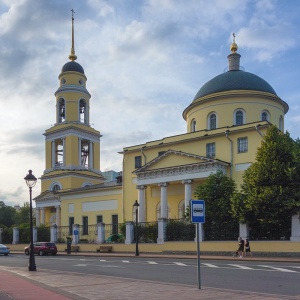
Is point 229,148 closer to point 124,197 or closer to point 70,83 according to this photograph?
point 124,197

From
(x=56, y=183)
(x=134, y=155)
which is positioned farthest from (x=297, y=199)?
(x=56, y=183)

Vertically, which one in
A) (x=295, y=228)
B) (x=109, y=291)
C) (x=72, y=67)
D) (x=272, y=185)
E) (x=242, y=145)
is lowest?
(x=109, y=291)

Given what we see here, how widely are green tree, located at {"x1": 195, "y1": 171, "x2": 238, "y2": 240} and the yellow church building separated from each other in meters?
3.86

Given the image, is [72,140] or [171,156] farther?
[72,140]

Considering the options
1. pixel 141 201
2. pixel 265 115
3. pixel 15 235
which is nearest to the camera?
pixel 141 201

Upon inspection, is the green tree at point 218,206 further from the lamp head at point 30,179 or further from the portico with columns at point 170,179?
the lamp head at point 30,179

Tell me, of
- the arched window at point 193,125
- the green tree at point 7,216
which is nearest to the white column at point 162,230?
the arched window at point 193,125

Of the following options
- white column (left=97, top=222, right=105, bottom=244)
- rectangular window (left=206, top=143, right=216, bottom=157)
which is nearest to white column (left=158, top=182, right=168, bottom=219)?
rectangular window (left=206, top=143, right=216, bottom=157)

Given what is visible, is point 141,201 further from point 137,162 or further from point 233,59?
point 233,59

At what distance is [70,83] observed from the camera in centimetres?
6412

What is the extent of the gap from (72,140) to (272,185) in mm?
36341

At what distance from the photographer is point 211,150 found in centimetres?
4425

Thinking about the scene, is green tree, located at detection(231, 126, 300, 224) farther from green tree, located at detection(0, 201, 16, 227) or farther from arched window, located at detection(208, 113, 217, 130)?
green tree, located at detection(0, 201, 16, 227)

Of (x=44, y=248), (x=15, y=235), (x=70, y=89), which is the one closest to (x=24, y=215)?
(x=70, y=89)
